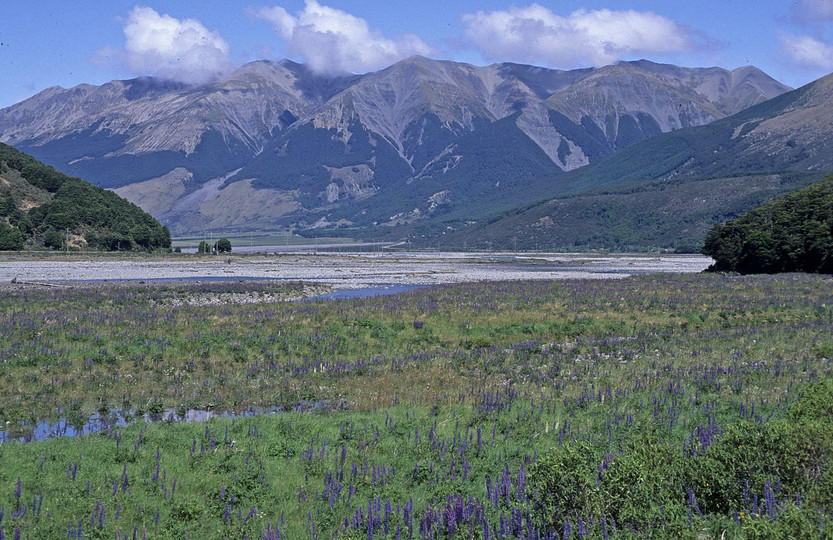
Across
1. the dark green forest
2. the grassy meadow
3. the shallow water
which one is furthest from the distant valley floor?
the shallow water

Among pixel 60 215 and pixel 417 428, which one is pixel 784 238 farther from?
pixel 60 215

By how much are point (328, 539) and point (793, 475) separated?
24.2ft

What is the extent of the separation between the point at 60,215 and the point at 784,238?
453 ft

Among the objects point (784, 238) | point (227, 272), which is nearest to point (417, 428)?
point (784, 238)

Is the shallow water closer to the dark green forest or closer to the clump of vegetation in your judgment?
the clump of vegetation

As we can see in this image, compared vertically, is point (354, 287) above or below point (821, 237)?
below

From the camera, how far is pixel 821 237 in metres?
77.1

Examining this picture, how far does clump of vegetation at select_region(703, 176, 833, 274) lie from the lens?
78438mm

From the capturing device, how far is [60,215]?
13738 cm

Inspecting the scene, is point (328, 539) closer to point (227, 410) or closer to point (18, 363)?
point (227, 410)

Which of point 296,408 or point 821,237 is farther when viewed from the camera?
point 821,237

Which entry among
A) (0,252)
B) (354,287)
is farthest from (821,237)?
(0,252)

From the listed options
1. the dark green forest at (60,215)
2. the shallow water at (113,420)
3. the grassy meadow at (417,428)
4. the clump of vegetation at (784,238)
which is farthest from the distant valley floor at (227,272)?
the shallow water at (113,420)

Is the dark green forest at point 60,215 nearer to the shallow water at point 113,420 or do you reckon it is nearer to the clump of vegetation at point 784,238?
the clump of vegetation at point 784,238
